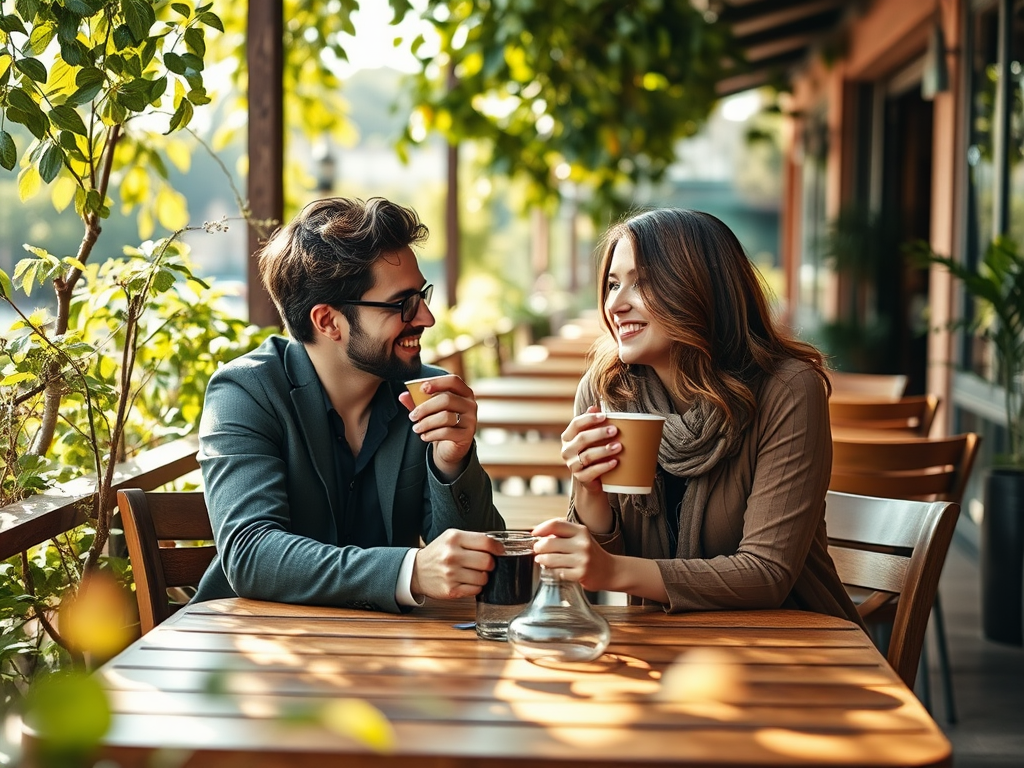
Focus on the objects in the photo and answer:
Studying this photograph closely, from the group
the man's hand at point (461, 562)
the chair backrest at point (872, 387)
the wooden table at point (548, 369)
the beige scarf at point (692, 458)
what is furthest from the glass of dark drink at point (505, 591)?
the wooden table at point (548, 369)

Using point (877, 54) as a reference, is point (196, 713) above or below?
below

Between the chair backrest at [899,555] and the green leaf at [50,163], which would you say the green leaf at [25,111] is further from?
the chair backrest at [899,555]

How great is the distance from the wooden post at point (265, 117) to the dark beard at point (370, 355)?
4.27 feet

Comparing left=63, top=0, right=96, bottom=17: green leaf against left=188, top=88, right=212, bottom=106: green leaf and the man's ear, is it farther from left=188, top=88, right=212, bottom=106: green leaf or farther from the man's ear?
the man's ear

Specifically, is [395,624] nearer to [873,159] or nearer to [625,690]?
[625,690]

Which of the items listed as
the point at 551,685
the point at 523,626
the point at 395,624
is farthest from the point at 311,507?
the point at 551,685

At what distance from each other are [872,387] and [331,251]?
3.26 m

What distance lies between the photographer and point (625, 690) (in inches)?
51.1

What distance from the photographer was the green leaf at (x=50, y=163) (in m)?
1.96

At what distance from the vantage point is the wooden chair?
2896 mm

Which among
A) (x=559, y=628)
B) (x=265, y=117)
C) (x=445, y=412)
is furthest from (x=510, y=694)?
(x=265, y=117)

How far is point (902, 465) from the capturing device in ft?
9.70

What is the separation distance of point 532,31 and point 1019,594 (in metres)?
3.38

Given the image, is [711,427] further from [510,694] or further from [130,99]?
[130,99]
